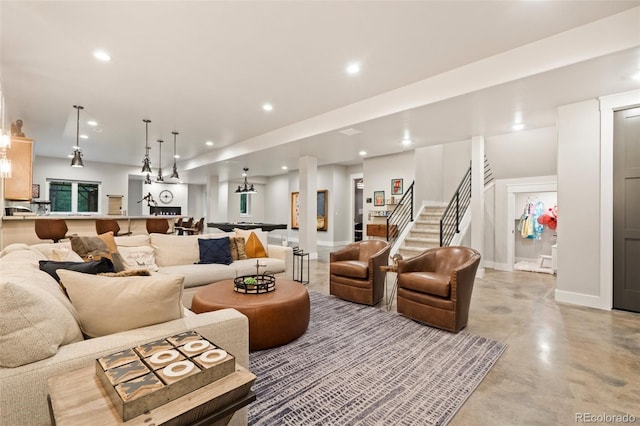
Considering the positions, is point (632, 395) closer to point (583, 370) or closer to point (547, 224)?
point (583, 370)

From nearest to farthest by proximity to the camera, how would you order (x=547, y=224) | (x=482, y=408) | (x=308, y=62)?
1. (x=482, y=408)
2. (x=308, y=62)
3. (x=547, y=224)

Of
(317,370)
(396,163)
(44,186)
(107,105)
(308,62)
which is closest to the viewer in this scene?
(317,370)

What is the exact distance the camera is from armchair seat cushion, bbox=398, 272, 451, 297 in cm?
302

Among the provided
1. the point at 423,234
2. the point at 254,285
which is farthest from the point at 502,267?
the point at 254,285

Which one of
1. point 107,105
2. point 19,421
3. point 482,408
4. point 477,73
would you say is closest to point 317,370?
point 482,408

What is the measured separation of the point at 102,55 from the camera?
3441mm

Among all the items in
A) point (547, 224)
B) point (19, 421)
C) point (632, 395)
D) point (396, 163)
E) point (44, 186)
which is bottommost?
point (632, 395)

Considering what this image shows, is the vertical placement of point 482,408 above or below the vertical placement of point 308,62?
below

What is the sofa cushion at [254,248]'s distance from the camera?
4.43m

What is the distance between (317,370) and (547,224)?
732 cm

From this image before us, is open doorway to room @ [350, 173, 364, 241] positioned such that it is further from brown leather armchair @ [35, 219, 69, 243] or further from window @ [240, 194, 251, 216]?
brown leather armchair @ [35, 219, 69, 243]

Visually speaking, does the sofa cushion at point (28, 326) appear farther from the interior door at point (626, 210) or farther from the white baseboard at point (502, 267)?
the white baseboard at point (502, 267)

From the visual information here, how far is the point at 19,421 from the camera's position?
3.23 ft

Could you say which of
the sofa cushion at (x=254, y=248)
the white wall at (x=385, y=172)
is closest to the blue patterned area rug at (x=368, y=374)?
the sofa cushion at (x=254, y=248)
